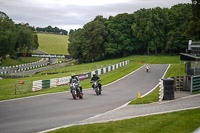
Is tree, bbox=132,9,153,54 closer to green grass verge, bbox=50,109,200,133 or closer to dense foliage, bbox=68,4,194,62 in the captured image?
dense foliage, bbox=68,4,194,62

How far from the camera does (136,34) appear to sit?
85.4 metres

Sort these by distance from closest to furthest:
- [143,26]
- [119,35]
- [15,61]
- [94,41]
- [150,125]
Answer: [150,125]
[143,26]
[94,41]
[119,35]
[15,61]

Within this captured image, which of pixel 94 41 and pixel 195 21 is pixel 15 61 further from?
pixel 195 21

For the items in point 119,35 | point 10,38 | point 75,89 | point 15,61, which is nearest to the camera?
point 75,89

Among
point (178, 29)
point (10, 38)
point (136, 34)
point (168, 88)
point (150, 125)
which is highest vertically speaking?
point (178, 29)

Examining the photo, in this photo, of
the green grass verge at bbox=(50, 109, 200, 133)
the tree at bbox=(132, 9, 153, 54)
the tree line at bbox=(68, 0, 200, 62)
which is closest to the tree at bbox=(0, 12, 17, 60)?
the tree line at bbox=(68, 0, 200, 62)

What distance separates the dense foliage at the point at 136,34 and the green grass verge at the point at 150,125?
7140 cm

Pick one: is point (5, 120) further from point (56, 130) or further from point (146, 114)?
point (146, 114)

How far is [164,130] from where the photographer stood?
8.34 m

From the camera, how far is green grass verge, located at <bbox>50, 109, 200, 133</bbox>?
27.9 feet

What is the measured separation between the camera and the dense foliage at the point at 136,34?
265 feet

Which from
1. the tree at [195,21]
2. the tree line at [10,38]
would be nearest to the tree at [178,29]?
the tree at [195,21]

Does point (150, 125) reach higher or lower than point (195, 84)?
lower

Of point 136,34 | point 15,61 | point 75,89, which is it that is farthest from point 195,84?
point 15,61
